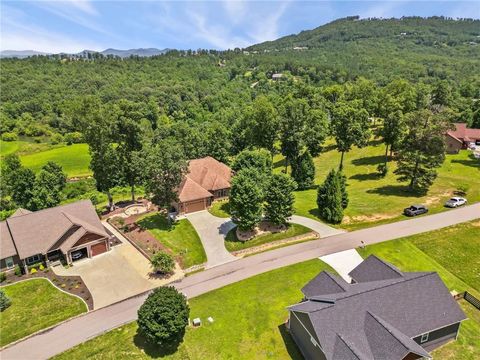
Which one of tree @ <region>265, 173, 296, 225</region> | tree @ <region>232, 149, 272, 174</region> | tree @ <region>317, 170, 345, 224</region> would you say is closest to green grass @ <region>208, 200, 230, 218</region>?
tree @ <region>232, 149, 272, 174</region>

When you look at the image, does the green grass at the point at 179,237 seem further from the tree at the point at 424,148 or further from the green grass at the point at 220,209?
the tree at the point at 424,148

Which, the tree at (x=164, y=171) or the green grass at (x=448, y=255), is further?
the tree at (x=164, y=171)

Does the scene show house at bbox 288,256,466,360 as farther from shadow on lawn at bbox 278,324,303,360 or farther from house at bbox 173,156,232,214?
house at bbox 173,156,232,214

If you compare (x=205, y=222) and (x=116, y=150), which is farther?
(x=116, y=150)

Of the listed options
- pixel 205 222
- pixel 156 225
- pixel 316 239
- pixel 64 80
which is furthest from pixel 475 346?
pixel 64 80

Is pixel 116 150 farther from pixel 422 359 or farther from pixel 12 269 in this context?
pixel 422 359

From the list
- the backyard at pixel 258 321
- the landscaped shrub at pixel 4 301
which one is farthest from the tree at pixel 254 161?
the landscaped shrub at pixel 4 301

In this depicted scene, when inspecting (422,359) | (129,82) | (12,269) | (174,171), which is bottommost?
(12,269)
